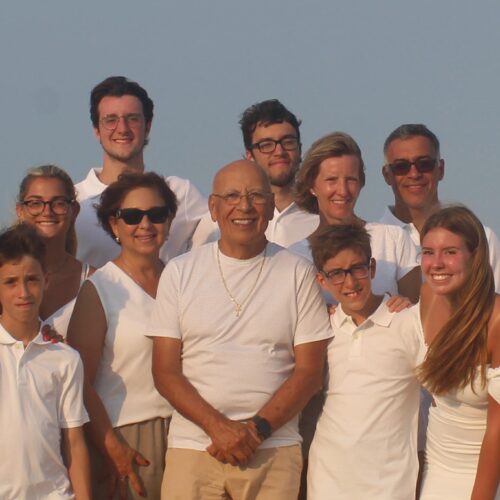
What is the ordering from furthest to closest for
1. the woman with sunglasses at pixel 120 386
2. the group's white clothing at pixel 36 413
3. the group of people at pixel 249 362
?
the woman with sunglasses at pixel 120 386
the group of people at pixel 249 362
the group's white clothing at pixel 36 413

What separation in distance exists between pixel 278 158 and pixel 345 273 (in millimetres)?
2500

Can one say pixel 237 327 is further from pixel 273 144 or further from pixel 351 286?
pixel 273 144

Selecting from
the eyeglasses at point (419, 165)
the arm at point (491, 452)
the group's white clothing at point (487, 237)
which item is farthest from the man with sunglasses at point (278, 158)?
the arm at point (491, 452)

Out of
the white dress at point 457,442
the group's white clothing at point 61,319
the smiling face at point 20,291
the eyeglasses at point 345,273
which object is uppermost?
the eyeglasses at point 345,273

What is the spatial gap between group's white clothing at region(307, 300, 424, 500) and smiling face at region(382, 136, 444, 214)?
1.85 m

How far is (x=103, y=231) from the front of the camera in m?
9.59

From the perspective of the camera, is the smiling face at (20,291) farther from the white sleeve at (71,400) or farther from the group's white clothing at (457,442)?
the group's white clothing at (457,442)

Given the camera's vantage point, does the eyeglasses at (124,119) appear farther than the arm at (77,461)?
Yes

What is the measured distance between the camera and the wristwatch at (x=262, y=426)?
7480 mm

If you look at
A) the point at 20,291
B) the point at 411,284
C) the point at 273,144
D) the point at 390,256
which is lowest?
the point at 20,291

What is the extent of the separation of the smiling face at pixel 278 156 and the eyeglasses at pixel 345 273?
2.26 meters

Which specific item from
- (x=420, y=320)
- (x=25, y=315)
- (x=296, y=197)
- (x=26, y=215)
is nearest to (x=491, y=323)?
(x=420, y=320)

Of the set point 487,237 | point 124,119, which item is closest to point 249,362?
point 487,237

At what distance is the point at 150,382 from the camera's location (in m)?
8.02
